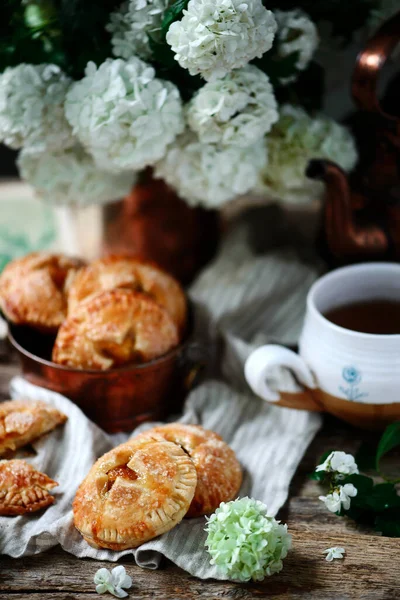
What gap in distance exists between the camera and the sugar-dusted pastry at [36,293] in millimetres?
992

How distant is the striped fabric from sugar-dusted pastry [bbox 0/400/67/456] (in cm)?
2

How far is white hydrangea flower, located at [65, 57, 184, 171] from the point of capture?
86 cm

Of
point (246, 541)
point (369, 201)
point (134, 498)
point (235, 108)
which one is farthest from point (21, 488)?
point (369, 201)

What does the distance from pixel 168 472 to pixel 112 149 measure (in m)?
0.38

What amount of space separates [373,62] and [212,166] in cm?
23

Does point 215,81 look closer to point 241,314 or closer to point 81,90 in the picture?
point 81,90

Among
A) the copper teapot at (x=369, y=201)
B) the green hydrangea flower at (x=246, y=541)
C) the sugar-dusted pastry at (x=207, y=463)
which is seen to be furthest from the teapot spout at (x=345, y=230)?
the green hydrangea flower at (x=246, y=541)

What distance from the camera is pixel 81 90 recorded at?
0.89 metres

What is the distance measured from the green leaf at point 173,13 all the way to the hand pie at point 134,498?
0.47m

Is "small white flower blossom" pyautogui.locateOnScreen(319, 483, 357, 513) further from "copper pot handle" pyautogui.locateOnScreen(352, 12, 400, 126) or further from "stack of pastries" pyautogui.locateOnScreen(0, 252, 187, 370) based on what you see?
"copper pot handle" pyautogui.locateOnScreen(352, 12, 400, 126)

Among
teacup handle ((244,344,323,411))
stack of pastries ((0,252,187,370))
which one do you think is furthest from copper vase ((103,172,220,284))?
teacup handle ((244,344,323,411))

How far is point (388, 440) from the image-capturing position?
86 centimetres

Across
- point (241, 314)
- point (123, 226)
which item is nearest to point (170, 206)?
point (123, 226)

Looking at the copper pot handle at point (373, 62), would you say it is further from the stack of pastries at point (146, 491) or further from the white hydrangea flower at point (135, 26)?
the stack of pastries at point (146, 491)
